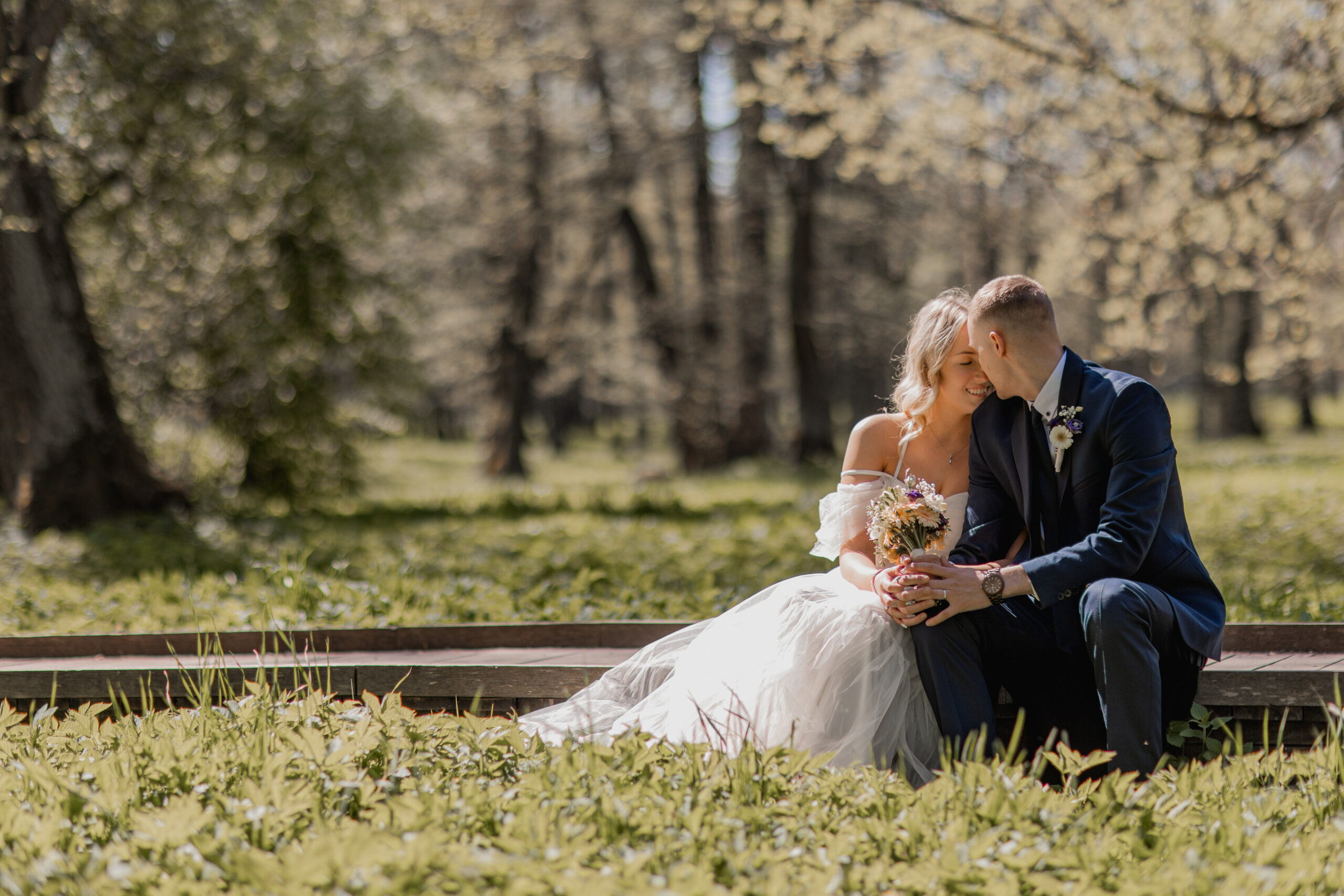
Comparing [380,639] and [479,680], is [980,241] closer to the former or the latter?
[380,639]

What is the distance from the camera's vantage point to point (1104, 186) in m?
10.4

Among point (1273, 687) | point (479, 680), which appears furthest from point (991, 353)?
point (479, 680)

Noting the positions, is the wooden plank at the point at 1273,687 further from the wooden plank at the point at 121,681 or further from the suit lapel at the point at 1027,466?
the wooden plank at the point at 121,681

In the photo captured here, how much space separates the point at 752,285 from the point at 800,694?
1612cm

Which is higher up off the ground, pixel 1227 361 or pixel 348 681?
pixel 1227 361

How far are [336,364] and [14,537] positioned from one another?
5.56 m

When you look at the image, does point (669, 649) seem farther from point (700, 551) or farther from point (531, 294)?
point (531, 294)

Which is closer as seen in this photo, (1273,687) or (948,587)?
(948,587)

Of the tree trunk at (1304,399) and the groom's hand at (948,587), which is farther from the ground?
the groom's hand at (948,587)

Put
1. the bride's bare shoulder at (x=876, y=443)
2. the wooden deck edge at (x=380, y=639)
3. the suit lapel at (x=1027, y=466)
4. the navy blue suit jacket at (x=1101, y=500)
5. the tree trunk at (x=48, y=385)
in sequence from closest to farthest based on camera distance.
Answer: the navy blue suit jacket at (x=1101, y=500) < the suit lapel at (x=1027, y=466) < the bride's bare shoulder at (x=876, y=443) < the wooden deck edge at (x=380, y=639) < the tree trunk at (x=48, y=385)

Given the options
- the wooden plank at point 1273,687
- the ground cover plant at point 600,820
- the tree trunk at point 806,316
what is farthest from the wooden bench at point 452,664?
the tree trunk at point 806,316

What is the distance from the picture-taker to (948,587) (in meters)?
3.68

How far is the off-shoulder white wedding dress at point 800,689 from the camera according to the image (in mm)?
3791

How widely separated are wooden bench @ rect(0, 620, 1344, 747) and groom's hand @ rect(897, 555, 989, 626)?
1.05 meters
